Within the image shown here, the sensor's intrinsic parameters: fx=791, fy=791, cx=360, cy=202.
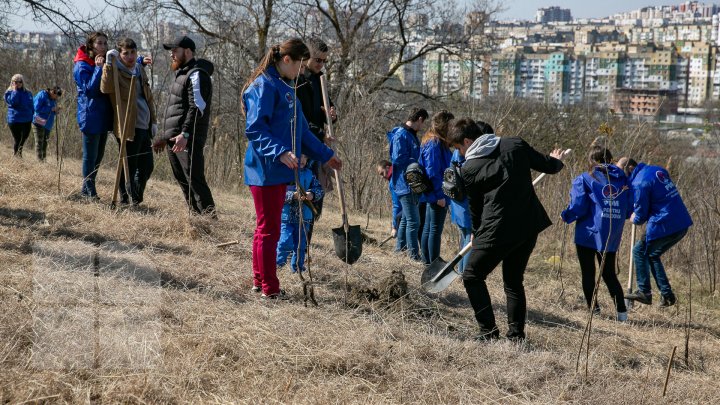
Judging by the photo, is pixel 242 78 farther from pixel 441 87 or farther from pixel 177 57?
pixel 177 57

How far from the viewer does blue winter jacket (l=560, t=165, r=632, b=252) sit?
6.68 m

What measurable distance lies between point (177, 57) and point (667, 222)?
480 centimetres

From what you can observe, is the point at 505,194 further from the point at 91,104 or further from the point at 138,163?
the point at 91,104

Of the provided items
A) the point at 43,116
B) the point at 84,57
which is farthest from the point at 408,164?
the point at 43,116

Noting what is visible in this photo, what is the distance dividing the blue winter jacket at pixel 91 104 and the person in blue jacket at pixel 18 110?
5686 mm

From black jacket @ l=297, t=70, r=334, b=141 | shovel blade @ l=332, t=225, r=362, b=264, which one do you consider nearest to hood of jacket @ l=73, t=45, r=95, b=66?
black jacket @ l=297, t=70, r=334, b=141

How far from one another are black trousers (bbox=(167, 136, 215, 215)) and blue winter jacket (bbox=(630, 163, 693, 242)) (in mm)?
4036

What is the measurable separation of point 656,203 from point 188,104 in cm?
448

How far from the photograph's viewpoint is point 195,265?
18.6 feet

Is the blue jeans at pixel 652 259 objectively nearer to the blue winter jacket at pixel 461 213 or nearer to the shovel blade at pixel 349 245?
the blue winter jacket at pixel 461 213

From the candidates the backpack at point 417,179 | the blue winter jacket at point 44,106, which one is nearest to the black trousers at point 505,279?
the backpack at point 417,179

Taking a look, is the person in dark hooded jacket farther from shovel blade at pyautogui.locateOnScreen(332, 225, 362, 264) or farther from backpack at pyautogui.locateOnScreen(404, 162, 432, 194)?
backpack at pyautogui.locateOnScreen(404, 162, 432, 194)

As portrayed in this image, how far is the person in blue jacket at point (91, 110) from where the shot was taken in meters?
7.30

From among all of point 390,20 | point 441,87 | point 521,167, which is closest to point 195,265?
point 521,167
